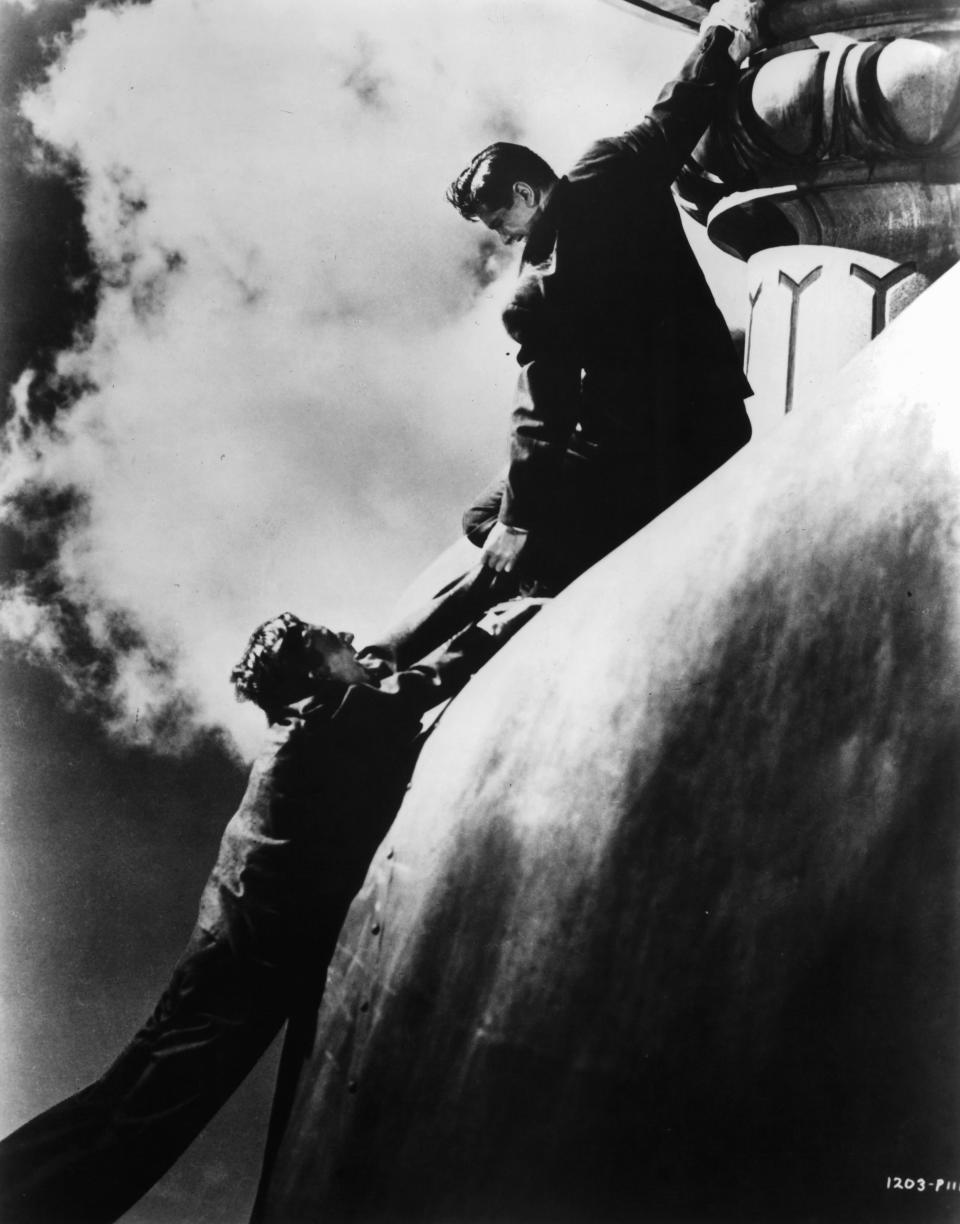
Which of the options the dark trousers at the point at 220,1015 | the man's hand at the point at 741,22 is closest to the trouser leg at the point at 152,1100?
the dark trousers at the point at 220,1015

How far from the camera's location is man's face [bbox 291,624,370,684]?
13.1 ft

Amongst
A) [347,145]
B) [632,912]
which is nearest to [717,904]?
[632,912]

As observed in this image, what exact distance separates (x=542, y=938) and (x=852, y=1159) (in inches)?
31.3

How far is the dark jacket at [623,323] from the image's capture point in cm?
383

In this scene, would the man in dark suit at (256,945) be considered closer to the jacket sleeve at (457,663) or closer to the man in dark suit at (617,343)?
the jacket sleeve at (457,663)

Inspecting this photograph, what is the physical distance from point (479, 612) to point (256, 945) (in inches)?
43.3

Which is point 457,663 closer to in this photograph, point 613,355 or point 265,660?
point 265,660

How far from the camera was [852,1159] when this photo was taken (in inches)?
108

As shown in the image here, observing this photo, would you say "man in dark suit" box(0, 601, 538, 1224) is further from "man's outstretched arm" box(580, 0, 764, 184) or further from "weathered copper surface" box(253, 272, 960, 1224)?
"man's outstretched arm" box(580, 0, 764, 184)

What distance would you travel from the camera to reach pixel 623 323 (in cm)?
390

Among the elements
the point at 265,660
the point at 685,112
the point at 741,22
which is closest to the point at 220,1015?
the point at 265,660

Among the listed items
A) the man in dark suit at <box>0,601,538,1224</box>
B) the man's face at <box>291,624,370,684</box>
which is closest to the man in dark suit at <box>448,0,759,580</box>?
the man in dark suit at <box>0,601,538,1224</box>

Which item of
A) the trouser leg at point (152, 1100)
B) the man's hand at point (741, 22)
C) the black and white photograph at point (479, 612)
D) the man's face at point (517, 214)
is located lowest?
the trouser leg at point (152, 1100)

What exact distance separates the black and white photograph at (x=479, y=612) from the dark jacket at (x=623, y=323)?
0.01 m
